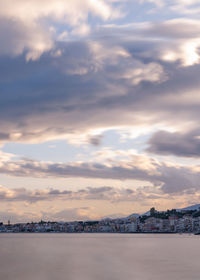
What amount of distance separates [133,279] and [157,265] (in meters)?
23.0

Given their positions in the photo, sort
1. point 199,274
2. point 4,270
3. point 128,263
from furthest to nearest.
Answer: point 128,263, point 4,270, point 199,274

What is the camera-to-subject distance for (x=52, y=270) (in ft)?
288

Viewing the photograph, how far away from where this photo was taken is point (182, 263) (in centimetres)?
10150

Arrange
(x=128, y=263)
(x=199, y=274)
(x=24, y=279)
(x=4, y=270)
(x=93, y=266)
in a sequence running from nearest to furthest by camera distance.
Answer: (x=24, y=279), (x=199, y=274), (x=4, y=270), (x=93, y=266), (x=128, y=263)

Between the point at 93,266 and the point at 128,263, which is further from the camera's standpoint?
the point at 128,263

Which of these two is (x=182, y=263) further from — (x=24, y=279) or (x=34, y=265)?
(x=24, y=279)

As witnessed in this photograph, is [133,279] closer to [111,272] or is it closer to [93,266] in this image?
[111,272]

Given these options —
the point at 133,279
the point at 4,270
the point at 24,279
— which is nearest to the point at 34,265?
the point at 4,270

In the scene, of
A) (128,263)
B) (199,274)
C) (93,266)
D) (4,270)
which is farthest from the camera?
(128,263)

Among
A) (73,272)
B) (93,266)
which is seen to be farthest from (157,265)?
(73,272)

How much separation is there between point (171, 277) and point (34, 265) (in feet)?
107

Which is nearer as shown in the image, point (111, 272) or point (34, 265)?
point (111, 272)

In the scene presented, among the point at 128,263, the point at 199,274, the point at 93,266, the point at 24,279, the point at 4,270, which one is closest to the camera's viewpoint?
the point at 24,279

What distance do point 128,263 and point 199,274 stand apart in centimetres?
2220
